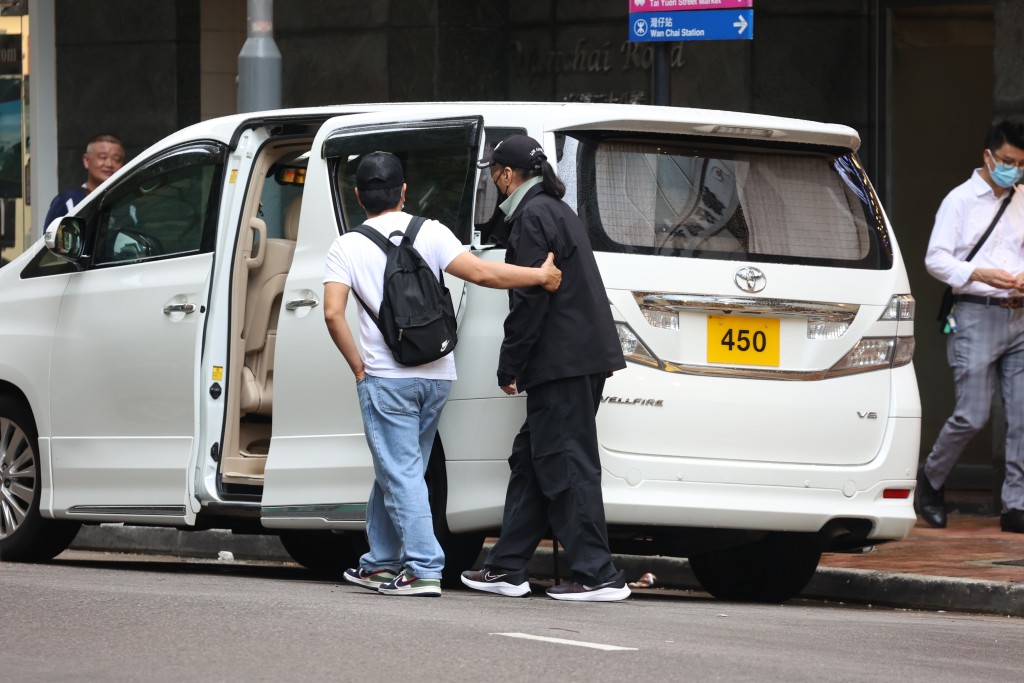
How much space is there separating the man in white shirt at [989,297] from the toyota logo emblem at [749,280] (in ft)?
11.4

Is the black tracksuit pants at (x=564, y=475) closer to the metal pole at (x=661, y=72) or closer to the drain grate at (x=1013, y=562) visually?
the drain grate at (x=1013, y=562)

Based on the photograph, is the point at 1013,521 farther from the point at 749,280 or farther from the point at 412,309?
the point at 412,309

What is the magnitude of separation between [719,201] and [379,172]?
1.28 meters

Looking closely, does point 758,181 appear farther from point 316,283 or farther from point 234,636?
point 234,636

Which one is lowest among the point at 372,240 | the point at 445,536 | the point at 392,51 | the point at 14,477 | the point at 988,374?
the point at 445,536

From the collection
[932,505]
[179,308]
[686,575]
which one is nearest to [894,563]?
[686,575]

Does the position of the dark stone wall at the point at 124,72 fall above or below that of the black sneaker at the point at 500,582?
above

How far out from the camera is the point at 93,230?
372 inches

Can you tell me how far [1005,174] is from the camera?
11008mm

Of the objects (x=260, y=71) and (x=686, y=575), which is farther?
(x=260, y=71)

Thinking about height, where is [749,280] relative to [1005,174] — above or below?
below

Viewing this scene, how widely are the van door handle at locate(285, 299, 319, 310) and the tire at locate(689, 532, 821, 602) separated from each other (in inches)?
81.9

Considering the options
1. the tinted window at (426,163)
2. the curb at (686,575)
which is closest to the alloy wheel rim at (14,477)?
the curb at (686,575)

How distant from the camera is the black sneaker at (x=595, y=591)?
25.7 ft
